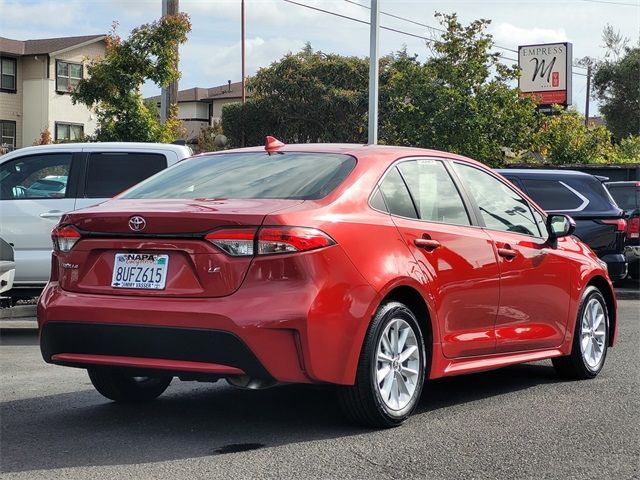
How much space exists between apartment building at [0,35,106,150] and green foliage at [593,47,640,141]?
26.7 metres

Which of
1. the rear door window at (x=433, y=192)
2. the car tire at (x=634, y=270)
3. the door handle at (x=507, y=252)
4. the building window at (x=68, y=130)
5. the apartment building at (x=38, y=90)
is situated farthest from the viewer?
the building window at (x=68, y=130)

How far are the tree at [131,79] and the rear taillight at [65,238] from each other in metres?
13.3

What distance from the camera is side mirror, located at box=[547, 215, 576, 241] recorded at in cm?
764

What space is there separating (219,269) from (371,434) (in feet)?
4.15

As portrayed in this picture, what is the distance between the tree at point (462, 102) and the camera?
2548cm

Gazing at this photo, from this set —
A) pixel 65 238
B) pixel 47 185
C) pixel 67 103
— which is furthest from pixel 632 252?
pixel 67 103

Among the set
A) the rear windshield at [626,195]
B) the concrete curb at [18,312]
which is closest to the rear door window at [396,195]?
the concrete curb at [18,312]

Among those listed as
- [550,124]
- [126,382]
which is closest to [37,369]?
[126,382]

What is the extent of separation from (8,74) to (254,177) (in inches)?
1955

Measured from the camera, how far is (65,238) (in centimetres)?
590

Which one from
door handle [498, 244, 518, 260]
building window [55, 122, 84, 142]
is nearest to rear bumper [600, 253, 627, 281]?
door handle [498, 244, 518, 260]

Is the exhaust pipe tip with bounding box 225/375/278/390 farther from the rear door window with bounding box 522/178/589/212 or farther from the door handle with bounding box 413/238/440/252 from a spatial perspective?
the rear door window with bounding box 522/178/589/212

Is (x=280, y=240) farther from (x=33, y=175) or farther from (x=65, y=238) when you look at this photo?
(x=33, y=175)

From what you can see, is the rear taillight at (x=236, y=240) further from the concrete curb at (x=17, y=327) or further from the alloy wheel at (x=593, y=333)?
the concrete curb at (x=17, y=327)
